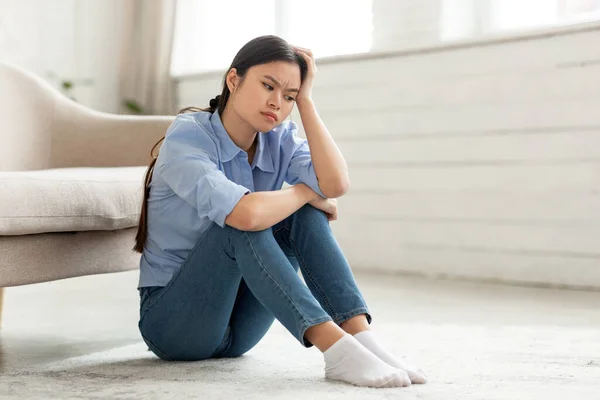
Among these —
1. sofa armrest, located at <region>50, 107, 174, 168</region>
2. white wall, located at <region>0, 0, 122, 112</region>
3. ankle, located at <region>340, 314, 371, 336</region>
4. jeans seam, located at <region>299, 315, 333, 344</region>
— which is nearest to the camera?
jeans seam, located at <region>299, 315, 333, 344</region>

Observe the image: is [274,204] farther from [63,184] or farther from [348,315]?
[63,184]

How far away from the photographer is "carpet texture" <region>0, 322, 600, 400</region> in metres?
1.33

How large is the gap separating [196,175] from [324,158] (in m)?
0.28

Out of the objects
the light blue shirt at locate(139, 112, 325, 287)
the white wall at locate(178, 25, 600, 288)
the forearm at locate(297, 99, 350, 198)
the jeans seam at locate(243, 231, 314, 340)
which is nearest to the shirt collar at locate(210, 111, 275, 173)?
the light blue shirt at locate(139, 112, 325, 287)

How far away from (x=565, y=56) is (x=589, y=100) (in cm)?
19

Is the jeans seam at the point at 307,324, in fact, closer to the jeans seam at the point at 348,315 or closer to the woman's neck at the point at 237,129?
the jeans seam at the point at 348,315

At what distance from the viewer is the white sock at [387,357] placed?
138cm

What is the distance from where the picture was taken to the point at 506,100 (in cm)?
294

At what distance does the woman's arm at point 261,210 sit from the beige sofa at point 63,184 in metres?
0.48

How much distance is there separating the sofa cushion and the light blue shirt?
211 millimetres

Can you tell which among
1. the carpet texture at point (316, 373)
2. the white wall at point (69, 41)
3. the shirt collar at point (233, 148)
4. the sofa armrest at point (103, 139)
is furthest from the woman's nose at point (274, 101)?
the white wall at point (69, 41)

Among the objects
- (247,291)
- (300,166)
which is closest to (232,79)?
(300,166)

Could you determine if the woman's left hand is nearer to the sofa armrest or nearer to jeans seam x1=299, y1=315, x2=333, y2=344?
jeans seam x1=299, y1=315, x2=333, y2=344

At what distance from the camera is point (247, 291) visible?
1.58 m
